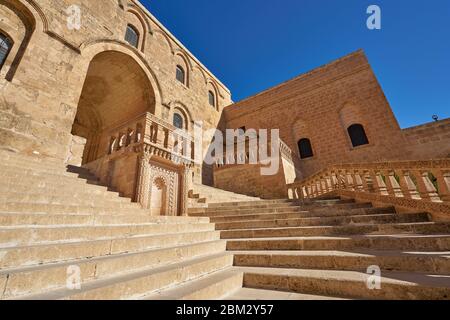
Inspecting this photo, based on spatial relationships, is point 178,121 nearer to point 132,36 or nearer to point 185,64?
point 185,64

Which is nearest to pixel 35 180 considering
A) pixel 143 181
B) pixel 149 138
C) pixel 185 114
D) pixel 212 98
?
pixel 143 181

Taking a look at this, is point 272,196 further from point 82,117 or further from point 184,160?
point 82,117

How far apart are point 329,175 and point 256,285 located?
20.4 feet

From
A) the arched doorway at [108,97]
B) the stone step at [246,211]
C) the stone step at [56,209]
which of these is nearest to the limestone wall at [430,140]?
the stone step at [246,211]

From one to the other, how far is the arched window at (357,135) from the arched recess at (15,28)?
16494mm

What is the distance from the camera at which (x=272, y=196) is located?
34.4ft

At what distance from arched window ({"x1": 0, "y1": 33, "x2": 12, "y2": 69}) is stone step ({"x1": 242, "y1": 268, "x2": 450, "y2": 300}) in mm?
10292

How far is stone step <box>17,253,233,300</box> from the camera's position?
150 centimetres

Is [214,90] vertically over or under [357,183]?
over

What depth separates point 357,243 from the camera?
122 inches

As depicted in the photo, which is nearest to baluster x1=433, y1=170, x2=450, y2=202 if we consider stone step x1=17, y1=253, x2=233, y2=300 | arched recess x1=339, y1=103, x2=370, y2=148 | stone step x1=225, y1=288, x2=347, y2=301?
stone step x1=225, y1=288, x2=347, y2=301

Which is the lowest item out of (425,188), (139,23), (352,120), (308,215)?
(308,215)

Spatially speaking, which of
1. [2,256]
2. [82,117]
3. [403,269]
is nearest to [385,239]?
[403,269]

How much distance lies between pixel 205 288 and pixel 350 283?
1572mm
